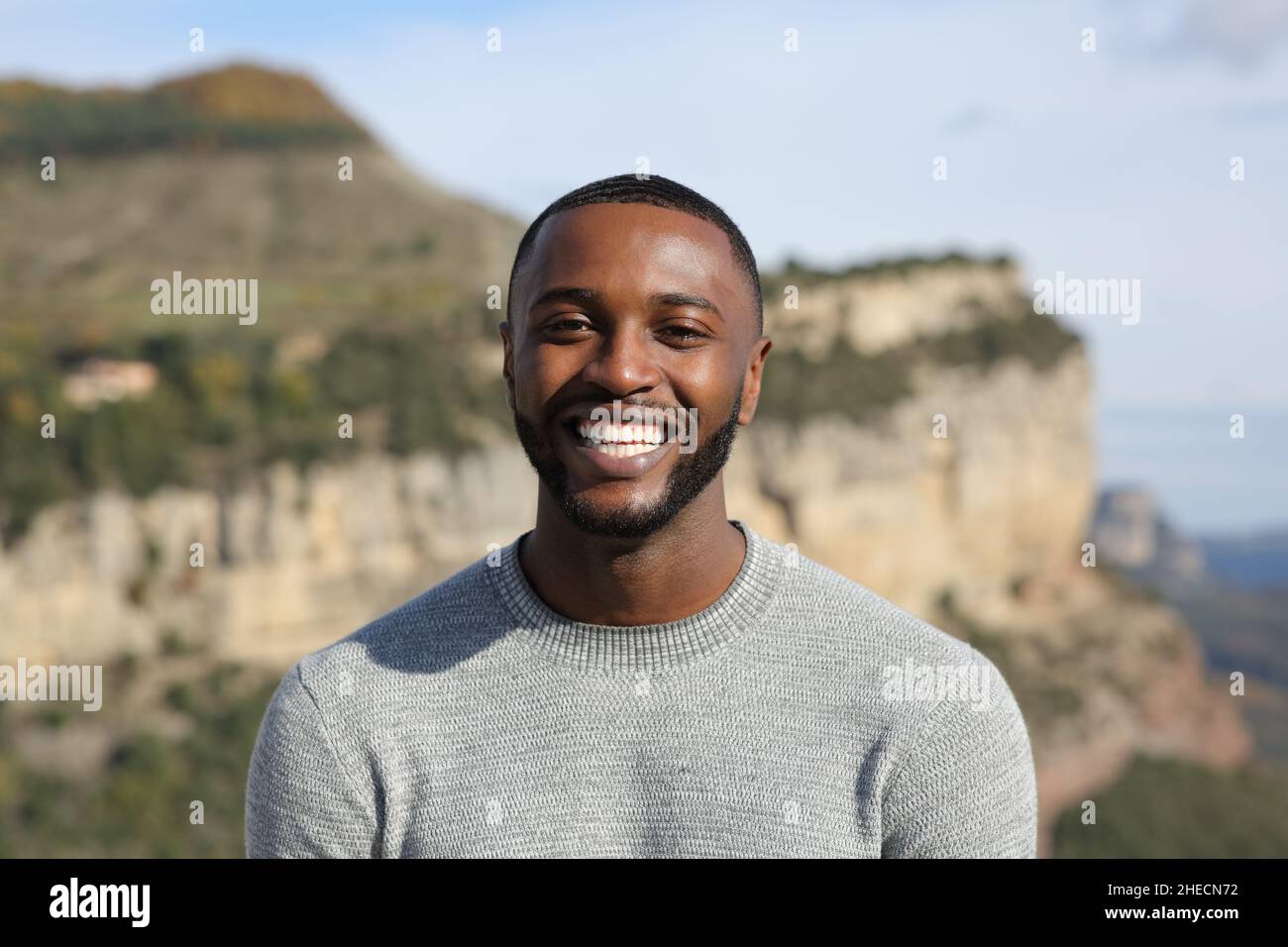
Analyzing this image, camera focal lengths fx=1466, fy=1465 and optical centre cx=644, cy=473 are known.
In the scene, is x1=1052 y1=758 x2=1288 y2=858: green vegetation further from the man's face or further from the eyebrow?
the eyebrow

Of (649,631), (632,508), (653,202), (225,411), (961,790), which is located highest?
(225,411)

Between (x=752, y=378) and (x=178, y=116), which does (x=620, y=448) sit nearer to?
(x=752, y=378)

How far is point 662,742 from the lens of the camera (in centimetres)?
297

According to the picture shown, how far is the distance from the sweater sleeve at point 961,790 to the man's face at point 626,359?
2.34ft

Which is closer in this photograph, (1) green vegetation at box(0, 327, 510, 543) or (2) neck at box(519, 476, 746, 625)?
(2) neck at box(519, 476, 746, 625)

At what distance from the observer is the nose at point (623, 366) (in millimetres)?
2918

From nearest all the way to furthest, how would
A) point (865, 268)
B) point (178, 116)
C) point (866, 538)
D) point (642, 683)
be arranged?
point (642, 683) < point (866, 538) < point (865, 268) < point (178, 116)

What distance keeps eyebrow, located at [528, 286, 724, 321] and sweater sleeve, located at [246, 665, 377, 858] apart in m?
1.01

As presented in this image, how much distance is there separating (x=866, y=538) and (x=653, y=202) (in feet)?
158

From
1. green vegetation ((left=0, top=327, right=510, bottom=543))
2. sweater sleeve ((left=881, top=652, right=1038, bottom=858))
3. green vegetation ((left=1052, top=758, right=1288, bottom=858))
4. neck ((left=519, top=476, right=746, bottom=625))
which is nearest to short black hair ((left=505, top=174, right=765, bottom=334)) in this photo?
neck ((left=519, top=476, right=746, bottom=625))

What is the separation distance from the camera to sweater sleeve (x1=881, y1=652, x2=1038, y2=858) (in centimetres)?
296

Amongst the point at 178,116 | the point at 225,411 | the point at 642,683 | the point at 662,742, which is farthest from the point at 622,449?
the point at 178,116

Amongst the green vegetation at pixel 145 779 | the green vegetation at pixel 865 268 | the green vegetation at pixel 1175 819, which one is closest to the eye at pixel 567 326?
the green vegetation at pixel 145 779

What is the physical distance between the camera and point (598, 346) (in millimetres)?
2971
